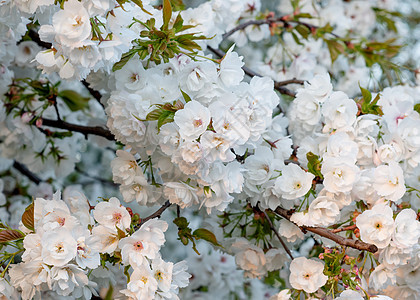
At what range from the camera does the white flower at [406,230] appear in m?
0.92

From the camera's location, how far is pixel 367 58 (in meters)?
1.55

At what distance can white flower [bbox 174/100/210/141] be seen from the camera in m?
0.90

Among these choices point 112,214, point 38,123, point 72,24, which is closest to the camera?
point 72,24

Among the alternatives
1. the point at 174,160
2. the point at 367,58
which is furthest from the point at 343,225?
the point at 367,58

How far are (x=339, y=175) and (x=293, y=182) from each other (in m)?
0.09

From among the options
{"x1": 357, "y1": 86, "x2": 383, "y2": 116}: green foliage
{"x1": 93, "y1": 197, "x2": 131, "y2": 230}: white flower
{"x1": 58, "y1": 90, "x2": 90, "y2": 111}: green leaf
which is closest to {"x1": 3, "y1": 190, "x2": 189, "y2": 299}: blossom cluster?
{"x1": 93, "y1": 197, "x2": 131, "y2": 230}: white flower

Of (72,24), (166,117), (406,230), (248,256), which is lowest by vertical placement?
(248,256)

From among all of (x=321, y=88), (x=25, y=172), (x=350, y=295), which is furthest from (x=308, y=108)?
(x=25, y=172)

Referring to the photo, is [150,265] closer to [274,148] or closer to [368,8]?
[274,148]

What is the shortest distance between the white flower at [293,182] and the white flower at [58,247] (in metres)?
0.38

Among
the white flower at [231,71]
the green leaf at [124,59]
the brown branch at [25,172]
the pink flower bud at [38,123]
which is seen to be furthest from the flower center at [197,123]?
the brown branch at [25,172]

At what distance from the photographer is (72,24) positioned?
844 mm

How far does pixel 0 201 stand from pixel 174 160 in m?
0.73

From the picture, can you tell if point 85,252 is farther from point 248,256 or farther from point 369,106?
point 369,106
